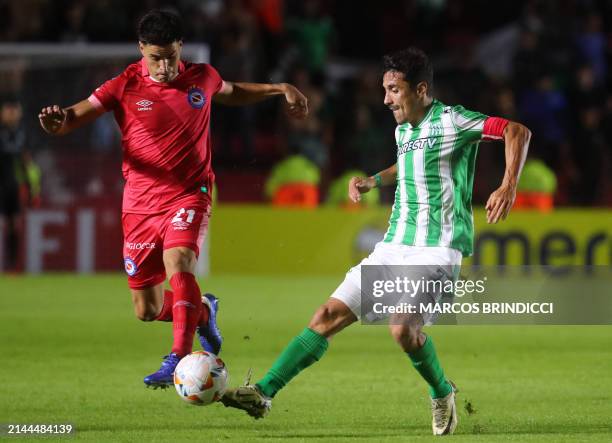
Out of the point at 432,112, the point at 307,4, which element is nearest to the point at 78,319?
the point at 432,112

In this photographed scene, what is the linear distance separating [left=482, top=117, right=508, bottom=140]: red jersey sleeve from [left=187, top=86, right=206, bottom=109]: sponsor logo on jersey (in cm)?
187

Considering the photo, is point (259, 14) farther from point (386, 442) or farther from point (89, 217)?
point (386, 442)

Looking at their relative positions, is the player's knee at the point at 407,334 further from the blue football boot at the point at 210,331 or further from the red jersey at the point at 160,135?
the blue football boot at the point at 210,331

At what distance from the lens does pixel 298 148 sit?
1734 centimetres

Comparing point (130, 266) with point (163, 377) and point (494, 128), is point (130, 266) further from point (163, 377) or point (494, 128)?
point (494, 128)

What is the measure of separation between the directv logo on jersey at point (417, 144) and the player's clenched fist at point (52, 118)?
67.2 inches

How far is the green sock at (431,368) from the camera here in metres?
6.27

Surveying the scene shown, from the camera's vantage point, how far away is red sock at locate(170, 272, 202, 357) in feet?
22.3

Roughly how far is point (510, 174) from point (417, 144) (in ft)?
2.12

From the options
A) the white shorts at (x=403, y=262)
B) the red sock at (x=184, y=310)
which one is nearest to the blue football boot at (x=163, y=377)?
the red sock at (x=184, y=310)

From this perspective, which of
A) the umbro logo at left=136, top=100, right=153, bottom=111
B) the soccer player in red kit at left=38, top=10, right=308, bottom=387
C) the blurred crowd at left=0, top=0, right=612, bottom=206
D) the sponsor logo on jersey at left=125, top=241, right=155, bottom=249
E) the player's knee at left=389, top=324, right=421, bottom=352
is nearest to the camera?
the player's knee at left=389, top=324, right=421, bottom=352

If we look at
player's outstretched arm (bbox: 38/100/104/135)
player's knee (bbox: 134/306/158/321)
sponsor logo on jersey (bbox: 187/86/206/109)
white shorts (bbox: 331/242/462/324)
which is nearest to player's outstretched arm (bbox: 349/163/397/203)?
white shorts (bbox: 331/242/462/324)

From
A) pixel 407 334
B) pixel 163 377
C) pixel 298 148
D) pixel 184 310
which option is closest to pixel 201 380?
pixel 163 377

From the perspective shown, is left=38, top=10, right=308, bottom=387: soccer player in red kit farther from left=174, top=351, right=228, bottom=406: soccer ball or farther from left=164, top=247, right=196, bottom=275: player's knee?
left=174, top=351, right=228, bottom=406: soccer ball
